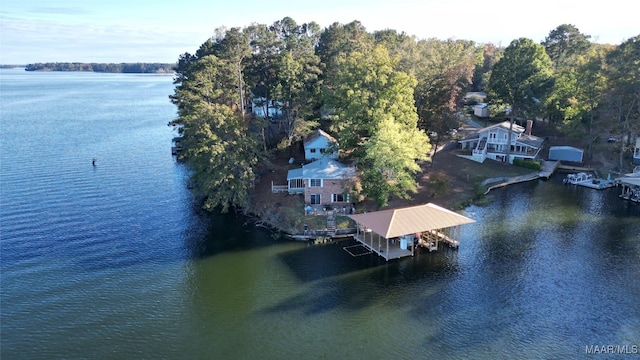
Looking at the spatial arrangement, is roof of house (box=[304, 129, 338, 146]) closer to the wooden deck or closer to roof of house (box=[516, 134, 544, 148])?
the wooden deck

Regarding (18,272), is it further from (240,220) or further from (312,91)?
(312,91)

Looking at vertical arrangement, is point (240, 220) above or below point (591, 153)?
below

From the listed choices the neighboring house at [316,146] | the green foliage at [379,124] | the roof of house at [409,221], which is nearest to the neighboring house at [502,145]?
the green foliage at [379,124]

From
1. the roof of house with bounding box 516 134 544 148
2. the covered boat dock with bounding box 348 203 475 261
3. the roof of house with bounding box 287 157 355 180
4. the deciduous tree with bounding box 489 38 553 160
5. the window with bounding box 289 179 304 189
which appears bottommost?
the covered boat dock with bounding box 348 203 475 261

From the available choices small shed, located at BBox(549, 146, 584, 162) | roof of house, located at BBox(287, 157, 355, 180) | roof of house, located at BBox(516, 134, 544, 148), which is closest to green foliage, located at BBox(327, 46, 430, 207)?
roof of house, located at BBox(287, 157, 355, 180)

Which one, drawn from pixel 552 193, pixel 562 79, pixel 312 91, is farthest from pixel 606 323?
pixel 562 79

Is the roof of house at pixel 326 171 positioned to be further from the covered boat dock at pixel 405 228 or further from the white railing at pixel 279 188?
the covered boat dock at pixel 405 228
